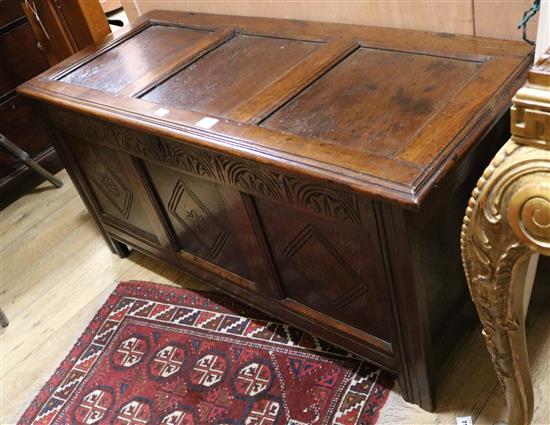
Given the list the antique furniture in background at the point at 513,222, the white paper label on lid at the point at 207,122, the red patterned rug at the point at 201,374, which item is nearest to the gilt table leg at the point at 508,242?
the antique furniture in background at the point at 513,222

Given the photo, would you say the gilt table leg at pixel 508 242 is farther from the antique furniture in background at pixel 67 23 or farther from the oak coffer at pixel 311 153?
the antique furniture in background at pixel 67 23

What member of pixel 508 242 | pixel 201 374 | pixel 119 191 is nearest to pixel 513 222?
pixel 508 242

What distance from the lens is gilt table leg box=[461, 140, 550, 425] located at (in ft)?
2.44

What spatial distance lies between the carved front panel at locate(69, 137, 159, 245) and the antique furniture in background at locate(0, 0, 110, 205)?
1.00 ft

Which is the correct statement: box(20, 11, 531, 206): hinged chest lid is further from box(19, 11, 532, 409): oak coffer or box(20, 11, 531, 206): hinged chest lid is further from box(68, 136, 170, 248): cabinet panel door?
box(68, 136, 170, 248): cabinet panel door

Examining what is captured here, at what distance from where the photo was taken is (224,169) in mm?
1242

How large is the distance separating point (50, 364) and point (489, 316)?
4.28 ft

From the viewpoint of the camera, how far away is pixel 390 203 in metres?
0.94

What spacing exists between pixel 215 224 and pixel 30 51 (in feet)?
4.65

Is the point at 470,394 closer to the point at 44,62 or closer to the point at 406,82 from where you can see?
the point at 406,82

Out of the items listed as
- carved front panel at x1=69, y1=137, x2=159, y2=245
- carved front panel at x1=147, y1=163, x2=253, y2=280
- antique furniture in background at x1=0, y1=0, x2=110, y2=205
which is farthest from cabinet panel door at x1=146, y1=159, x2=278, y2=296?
antique furniture in background at x1=0, y1=0, x2=110, y2=205

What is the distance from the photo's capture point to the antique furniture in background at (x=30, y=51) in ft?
6.35

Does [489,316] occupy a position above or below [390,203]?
below

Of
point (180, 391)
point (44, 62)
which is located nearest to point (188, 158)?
point (180, 391)
